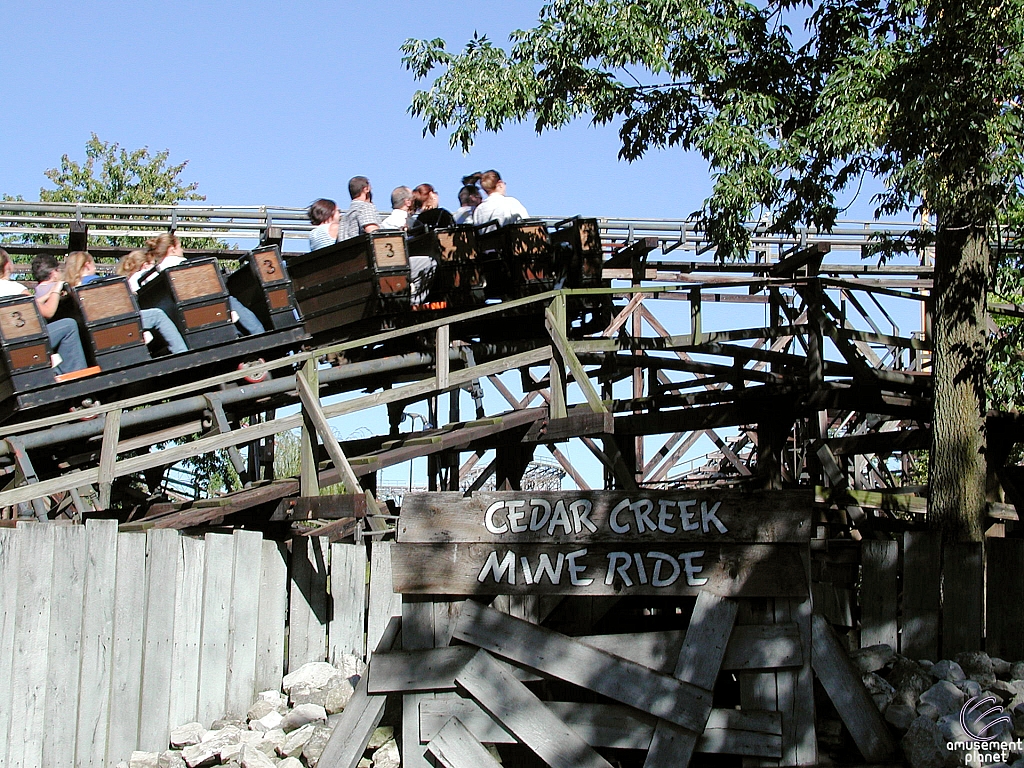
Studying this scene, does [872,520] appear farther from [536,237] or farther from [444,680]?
[444,680]

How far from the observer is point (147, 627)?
6574 millimetres

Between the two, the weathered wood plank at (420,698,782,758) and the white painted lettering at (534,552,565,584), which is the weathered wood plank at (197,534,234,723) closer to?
the weathered wood plank at (420,698,782,758)

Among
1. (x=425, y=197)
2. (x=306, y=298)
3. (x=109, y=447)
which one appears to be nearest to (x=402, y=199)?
(x=425, y=197)

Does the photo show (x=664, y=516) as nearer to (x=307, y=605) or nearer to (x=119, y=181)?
(x=307, y=605)

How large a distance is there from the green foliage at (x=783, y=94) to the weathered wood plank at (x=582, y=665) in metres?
4.93

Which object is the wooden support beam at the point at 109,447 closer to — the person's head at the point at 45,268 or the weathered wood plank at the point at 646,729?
the person's head at the point at 45,268

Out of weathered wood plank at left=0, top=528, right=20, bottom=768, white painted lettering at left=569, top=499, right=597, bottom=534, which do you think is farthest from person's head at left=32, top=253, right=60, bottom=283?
white painted lettering at left=569, top=499, right=597, bottom=534

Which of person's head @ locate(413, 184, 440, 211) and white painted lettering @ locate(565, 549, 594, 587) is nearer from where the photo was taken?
white painted lettering @ locate(565, 549, 594, 587)

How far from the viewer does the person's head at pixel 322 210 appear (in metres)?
12.6

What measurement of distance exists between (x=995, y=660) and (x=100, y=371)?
7704mm

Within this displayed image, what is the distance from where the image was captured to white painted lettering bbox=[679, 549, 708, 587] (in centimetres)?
562

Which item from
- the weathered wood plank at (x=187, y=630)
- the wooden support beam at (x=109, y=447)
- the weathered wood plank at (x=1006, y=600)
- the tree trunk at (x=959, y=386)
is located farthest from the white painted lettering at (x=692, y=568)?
the wooden support beam at (x=109, y=447)

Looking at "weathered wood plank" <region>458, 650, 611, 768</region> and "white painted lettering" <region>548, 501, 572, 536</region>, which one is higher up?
"white painted lettering" <region>548, 501, 572, 536</region>

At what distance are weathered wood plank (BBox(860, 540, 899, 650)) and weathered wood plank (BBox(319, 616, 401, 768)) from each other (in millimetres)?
2624
